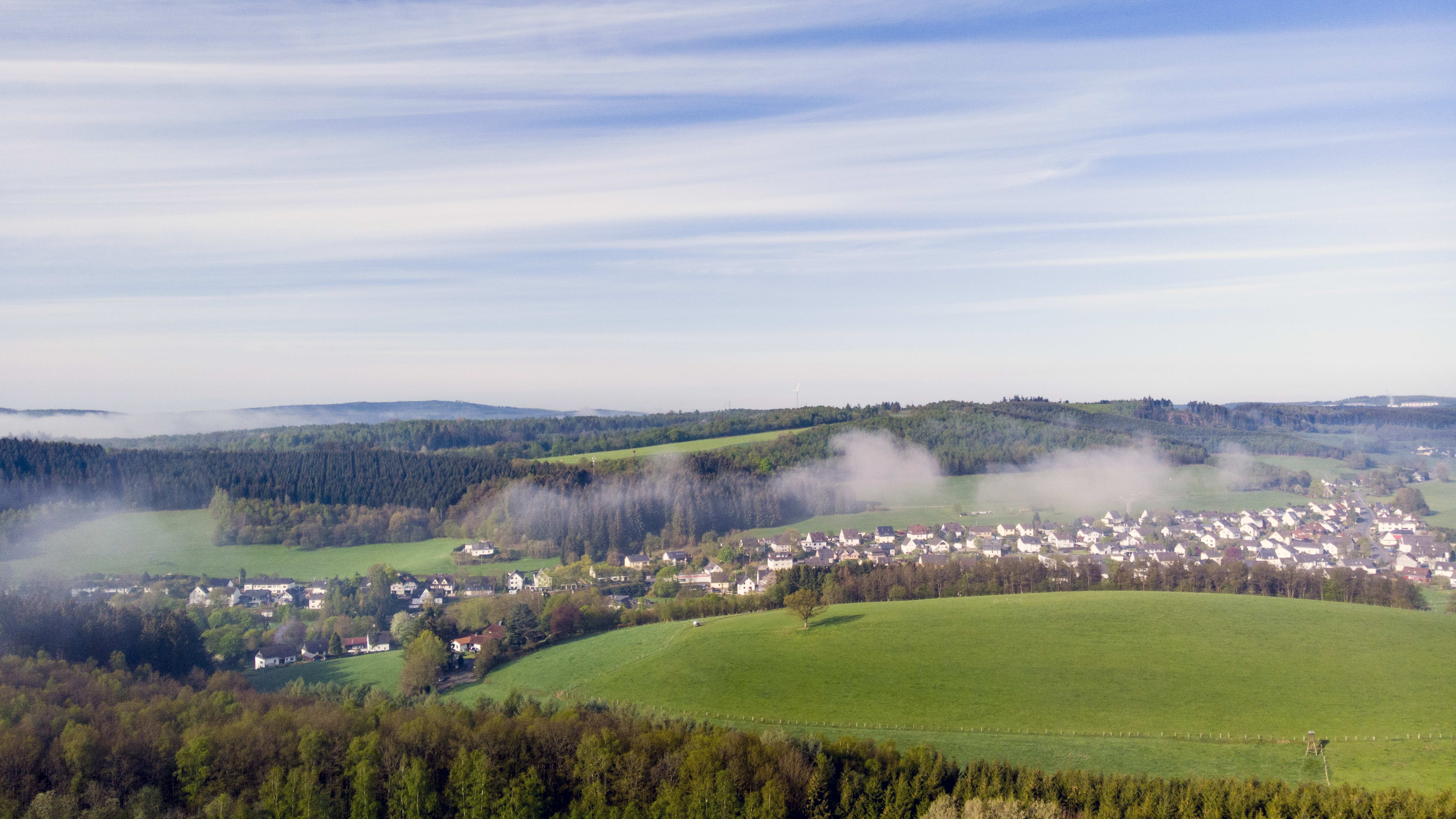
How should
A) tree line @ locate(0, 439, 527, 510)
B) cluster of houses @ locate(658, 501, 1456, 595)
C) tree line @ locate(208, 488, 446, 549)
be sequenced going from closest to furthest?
cluster of houses @ locate(658, 501, 1456, 595) < tree line @ locate(208, 488, 446, 549) < tree line @ locate(0, 439, 527, 510)

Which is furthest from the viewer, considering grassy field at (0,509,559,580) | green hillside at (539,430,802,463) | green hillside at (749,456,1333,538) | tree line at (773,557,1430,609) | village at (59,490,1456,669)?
green hillside at (539,430,802,463)

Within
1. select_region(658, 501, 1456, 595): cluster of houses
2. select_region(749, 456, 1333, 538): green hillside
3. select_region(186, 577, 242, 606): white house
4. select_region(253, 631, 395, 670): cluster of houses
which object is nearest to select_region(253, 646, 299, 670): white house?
select_region(253, 631, 395, 670): cluster of houses

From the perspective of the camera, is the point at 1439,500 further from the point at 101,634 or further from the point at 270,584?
the point at 101,634

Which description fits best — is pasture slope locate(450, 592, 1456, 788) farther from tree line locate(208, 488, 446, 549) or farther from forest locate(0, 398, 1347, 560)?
tree line locate(208, 488, 446, 549)

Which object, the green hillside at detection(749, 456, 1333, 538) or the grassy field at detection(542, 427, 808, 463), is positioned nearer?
the green hillside at detection(749, 456, 1333, 538)

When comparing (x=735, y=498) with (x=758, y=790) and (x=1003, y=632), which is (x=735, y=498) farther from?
(x=758, y=790)

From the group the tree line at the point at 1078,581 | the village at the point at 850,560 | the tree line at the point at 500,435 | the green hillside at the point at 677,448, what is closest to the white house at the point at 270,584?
the village at the point at 850,560
